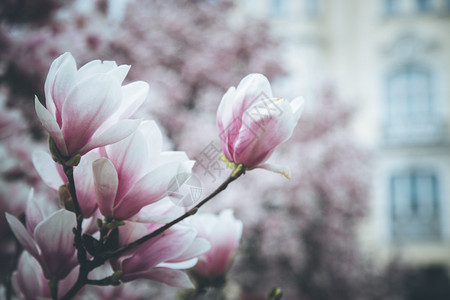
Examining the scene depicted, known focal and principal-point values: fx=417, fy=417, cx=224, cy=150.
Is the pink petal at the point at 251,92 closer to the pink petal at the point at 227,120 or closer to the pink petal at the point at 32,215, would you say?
the pink petal at the point at 227,120

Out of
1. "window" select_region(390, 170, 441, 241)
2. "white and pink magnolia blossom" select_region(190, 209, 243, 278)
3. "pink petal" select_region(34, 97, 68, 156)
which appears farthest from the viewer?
"window" select_region(390, 170, 441, 241)

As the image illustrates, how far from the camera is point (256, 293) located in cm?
304

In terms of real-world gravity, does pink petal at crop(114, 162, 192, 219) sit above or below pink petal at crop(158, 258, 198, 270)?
above

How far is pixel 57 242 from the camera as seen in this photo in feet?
0.90

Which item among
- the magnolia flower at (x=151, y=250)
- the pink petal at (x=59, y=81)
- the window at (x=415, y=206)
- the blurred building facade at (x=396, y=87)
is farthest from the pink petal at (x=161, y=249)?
the window at (x=415, y=206)

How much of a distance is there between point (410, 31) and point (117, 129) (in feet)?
24.7

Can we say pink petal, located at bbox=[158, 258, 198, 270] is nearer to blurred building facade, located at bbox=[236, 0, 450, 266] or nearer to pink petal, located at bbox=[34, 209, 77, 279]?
pink petal, located at bbox=[34, 209, 77, 279]

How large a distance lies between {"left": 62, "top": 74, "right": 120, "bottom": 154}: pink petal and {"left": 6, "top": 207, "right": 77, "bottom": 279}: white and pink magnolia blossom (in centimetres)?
5

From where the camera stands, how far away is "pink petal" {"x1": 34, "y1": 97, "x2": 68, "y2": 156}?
237 mm

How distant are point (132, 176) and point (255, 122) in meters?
0.09

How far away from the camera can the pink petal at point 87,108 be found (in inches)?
9.7

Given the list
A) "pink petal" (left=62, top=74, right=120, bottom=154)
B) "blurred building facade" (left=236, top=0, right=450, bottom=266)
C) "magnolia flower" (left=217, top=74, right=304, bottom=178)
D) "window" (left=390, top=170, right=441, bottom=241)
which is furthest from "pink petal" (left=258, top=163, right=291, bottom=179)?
"window" (left=390, top=170, right=441, bottom=241)

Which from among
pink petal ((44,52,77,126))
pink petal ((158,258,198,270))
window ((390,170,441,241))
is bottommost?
window ((390,170,441,241))

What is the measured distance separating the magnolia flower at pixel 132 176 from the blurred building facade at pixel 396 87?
6.55 meters
